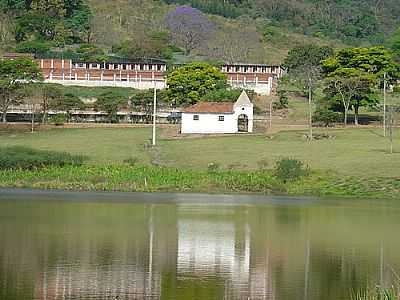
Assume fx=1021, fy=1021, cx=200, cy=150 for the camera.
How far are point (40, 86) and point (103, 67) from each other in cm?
2588

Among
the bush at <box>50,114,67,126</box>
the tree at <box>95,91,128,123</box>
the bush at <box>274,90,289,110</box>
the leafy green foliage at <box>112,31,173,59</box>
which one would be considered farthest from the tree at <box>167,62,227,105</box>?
the leafy green foliage at <box>112,31,173,59</box>

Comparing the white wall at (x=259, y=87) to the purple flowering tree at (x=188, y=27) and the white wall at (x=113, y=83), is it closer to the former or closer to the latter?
the white wall at (x=113, y=83)

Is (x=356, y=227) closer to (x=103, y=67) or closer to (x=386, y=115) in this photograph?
(x=386, y=115)

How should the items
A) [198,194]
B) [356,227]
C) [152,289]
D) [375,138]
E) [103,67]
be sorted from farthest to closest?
[103,67], [375,138], [198,194], [356,227], [152,289]

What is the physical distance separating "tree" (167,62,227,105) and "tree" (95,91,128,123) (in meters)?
5.38

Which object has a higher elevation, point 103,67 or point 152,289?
point 103,67

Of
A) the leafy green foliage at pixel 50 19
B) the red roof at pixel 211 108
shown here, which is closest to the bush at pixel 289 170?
the red roof at pixel 211 108

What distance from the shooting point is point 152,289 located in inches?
917

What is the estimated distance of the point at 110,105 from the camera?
89.2 metres

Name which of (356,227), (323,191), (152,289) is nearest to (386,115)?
(323,191)

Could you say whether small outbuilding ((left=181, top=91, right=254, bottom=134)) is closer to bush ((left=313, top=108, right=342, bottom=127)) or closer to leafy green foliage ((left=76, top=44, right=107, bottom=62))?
bush ((left=313, top=108, right=342, bottom=127))

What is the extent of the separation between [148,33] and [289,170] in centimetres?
9149

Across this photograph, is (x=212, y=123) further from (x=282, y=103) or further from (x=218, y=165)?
(x=218, y=165)

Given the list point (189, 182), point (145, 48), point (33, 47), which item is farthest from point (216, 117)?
point (33, 47)
